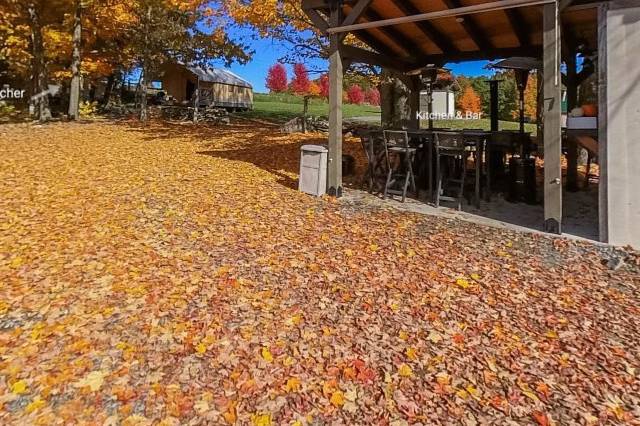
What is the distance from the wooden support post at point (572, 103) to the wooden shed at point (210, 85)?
76.1 feet

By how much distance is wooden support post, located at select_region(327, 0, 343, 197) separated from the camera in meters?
6.61

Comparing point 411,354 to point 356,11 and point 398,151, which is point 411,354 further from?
point 356,11

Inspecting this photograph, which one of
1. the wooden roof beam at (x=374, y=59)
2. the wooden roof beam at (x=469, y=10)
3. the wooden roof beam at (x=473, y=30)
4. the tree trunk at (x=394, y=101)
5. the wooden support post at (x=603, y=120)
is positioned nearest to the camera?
the wooden support post at (x=603, y=120)

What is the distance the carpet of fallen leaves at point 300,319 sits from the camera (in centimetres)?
247

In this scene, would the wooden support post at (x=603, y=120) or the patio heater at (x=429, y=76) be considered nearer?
the wooden support post at (x=603, y=120)

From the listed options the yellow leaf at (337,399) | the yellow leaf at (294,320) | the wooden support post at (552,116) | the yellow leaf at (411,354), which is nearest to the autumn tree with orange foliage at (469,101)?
the wooden support post at (552,116)

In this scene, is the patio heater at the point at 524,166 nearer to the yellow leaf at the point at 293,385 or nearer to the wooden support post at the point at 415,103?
the wooden support post at the point at 415,103

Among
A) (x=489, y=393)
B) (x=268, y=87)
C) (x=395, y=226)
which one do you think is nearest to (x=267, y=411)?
(x=489, y=393)

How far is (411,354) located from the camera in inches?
115

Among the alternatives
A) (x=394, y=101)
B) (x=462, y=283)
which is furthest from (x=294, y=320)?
(x=394, y=101)

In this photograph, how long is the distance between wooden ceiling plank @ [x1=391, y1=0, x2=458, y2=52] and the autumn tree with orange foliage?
69.2ft

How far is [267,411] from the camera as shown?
2.42 meters

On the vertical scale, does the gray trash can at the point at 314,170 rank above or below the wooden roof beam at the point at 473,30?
below

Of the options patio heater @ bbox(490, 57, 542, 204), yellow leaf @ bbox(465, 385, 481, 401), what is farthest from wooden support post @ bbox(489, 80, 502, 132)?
yellow leaf @ bbox(465, 385, 481, 401)
